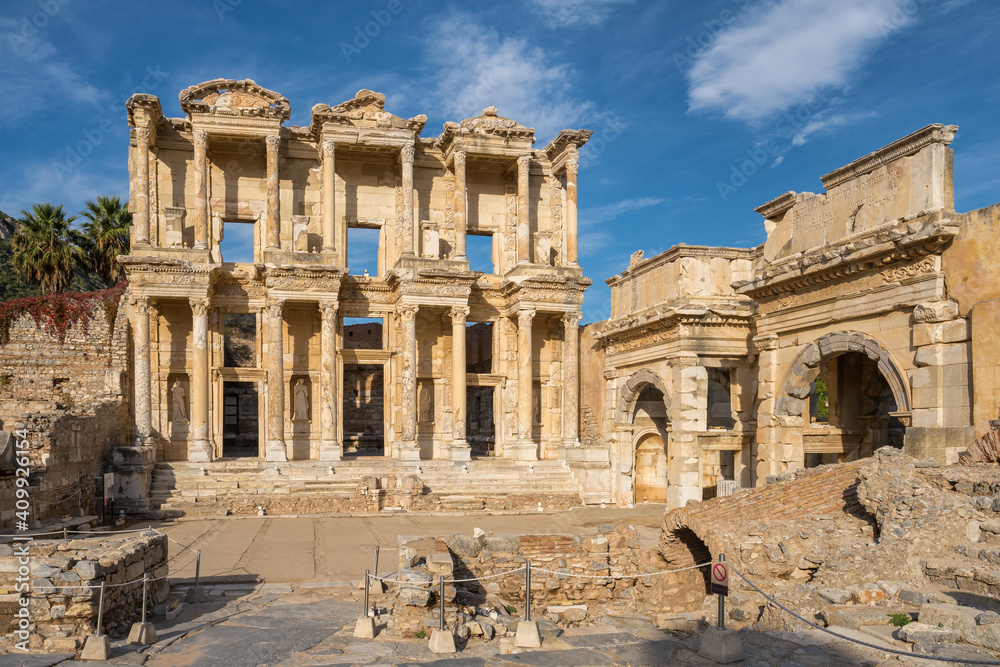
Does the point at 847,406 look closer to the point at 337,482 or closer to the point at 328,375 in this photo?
the point at 337,482

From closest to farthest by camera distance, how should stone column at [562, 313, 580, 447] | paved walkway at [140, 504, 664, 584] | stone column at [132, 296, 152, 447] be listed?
1. paved walkway at [140, 504, 664, 584]
2. stone column at [132, 296, 152, 447]
3. stone column at [562, 313, 580, 447]

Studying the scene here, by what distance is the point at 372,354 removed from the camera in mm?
26953

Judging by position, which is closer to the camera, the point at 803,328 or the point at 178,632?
the point at 178,632

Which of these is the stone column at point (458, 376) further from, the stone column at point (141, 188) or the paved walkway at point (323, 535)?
the stone column at point (141, 188)

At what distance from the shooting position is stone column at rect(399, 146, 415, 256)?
26.3 m

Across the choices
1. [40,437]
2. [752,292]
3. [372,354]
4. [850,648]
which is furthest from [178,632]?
[372,354]

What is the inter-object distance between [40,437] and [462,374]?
41.1ft

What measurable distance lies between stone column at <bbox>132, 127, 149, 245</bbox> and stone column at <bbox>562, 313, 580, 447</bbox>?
13.7 metres

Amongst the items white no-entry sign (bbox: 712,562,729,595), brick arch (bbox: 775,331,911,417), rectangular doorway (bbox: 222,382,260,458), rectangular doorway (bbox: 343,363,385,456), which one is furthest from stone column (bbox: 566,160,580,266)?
white no-entry sign (bbox: 712,562,729,595)

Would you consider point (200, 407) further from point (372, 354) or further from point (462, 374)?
point (462, 374)

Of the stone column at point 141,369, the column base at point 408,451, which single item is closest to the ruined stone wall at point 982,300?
the column base at point 408,451

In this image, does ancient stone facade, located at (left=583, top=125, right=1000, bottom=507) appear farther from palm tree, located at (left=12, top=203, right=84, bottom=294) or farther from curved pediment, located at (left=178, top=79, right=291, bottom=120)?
palm tree, located at (left=12, top=203, right=84, bottom=294)

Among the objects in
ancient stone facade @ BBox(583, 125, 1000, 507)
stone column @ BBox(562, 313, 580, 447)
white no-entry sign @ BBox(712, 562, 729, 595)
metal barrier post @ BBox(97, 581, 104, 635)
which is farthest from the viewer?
stone column @ BBox(562, 313, 580, 447)

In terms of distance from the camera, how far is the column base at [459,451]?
25.1 m
